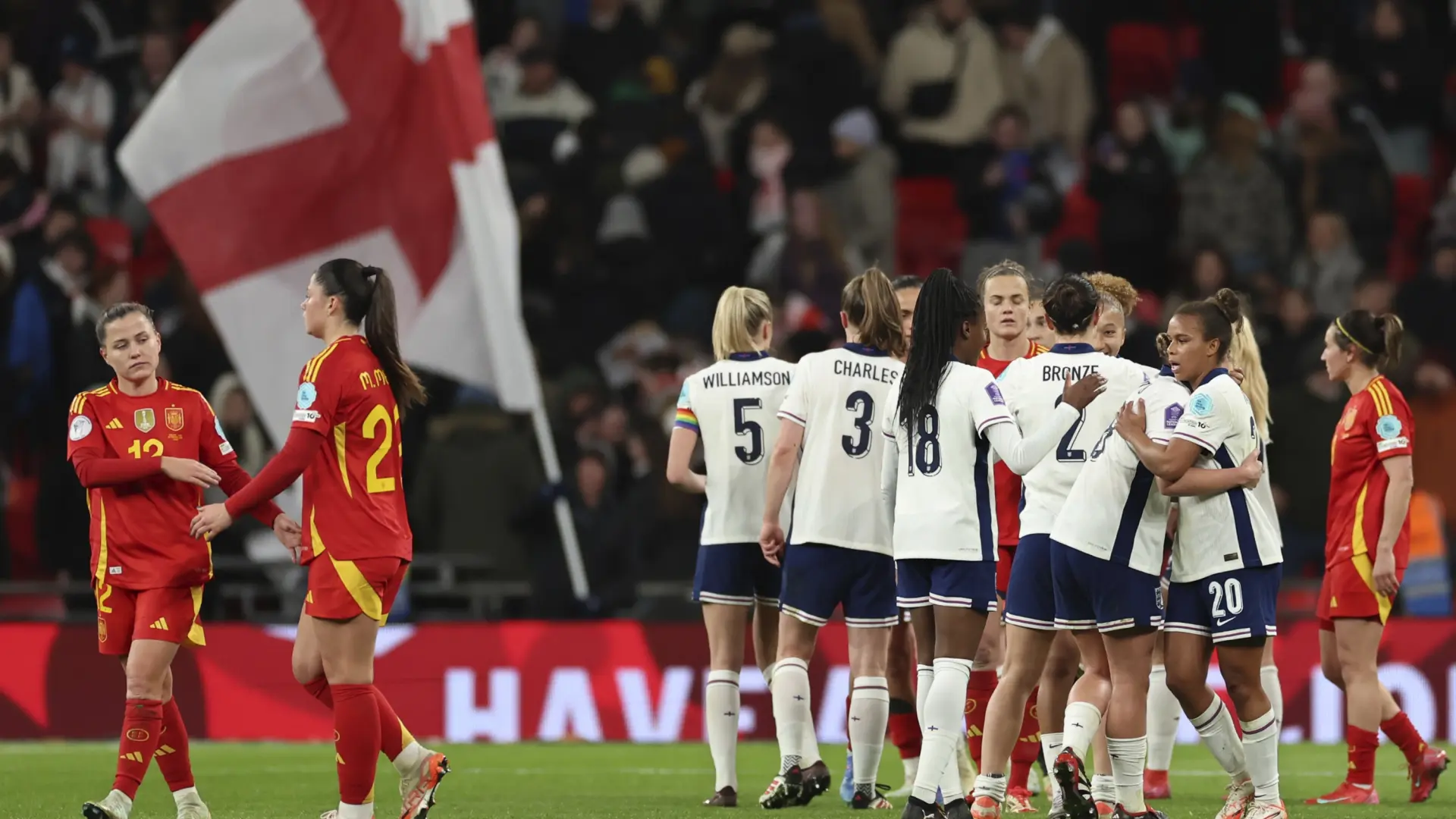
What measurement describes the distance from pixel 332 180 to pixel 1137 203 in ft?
25.1

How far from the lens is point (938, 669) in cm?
829

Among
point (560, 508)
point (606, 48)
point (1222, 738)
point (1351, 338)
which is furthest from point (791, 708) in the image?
A: point (606, 48)

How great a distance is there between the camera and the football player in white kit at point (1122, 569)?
813 centimetres

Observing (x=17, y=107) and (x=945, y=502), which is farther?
(x=17, y=107)

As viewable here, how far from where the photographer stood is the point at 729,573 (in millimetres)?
10273

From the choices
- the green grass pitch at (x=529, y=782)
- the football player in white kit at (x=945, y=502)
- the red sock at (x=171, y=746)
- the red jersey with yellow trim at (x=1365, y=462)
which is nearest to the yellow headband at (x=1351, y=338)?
the red jersey with yellow trim at (x=1365, y=462)

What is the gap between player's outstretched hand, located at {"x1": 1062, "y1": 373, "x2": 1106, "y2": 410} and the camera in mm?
7941

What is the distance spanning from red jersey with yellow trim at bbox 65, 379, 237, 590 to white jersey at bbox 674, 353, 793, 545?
8.24 feet

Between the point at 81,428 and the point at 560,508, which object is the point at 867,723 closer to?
the point at 81,428

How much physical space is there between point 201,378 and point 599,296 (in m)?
3.75

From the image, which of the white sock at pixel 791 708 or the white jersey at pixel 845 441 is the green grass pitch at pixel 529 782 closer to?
the white sock at pixel 791 708

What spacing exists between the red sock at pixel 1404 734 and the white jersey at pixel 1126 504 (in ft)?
9.76

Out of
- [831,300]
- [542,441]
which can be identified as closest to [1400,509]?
[542,441]

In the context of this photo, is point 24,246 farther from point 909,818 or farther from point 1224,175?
point 909,818
